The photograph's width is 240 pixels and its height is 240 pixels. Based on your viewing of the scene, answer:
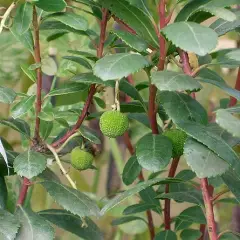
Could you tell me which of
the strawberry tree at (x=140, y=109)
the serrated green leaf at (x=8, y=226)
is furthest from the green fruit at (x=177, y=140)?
the serrated green leaf at (x=8, y=226)

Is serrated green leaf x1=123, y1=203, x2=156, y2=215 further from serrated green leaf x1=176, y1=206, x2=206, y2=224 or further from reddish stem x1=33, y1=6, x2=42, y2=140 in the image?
reddish stem x1=33, y1=6, x2=42, y2=140

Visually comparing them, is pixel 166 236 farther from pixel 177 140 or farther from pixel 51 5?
pixel 51 5

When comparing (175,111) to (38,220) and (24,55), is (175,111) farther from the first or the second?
(24,55)

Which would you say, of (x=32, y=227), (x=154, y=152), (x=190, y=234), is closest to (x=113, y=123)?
(x=154, y=152)

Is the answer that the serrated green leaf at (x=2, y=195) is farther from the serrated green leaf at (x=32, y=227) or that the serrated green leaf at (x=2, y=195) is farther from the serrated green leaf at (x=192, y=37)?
the serrated green leaf at (x=192, y=37)

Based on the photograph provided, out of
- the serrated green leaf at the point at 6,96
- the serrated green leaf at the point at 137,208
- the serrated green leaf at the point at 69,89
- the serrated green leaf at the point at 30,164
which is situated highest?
the serrated green leaf at the point at 6,96

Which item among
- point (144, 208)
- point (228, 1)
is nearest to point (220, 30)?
point (228, 1)
